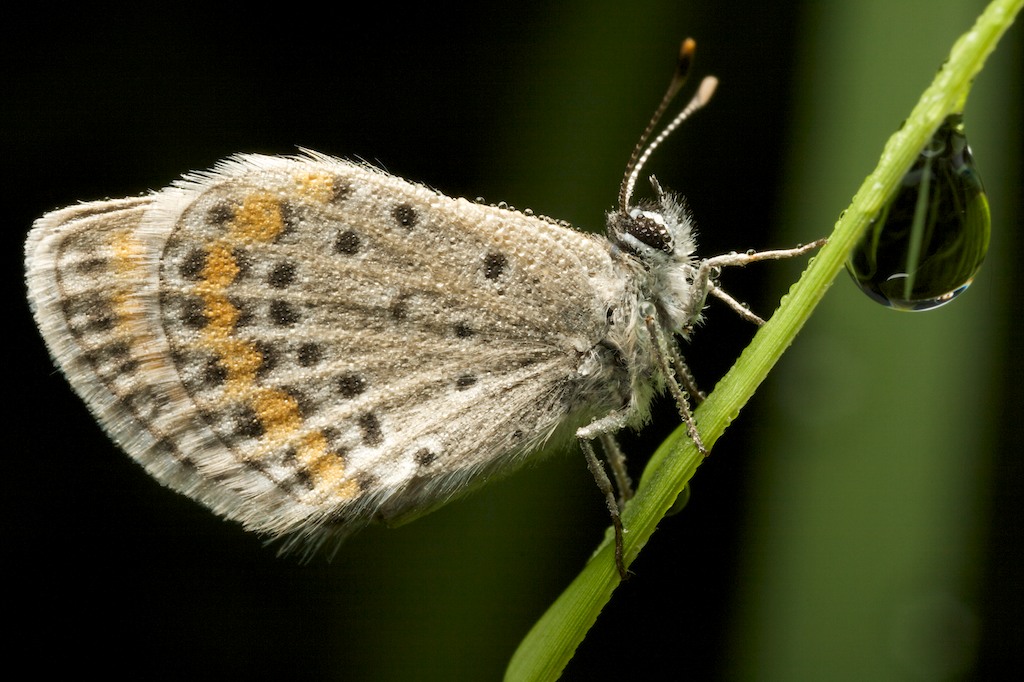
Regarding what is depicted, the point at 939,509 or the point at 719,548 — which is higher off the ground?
the point at 939,509

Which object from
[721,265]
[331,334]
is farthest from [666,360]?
[331,334]

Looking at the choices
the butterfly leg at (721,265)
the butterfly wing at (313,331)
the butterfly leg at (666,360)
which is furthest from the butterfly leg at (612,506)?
the butterfly leg at (721,265)

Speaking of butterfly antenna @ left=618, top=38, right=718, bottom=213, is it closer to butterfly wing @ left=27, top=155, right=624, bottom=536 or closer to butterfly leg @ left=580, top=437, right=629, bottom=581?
butterfly wing @ left=27, top=155, right=624, bottom=536

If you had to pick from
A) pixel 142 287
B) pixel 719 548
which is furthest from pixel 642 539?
pixel 719 548

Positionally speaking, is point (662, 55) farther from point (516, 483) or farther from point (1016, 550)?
point (1016, 550)

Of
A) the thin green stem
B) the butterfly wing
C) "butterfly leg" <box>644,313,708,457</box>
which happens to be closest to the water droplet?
the thin green stem

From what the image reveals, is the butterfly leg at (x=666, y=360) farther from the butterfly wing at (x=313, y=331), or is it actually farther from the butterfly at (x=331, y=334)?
the butterfly wing at (x=313, y=331)

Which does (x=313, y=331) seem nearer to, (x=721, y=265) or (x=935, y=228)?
(x=721, y=265)
